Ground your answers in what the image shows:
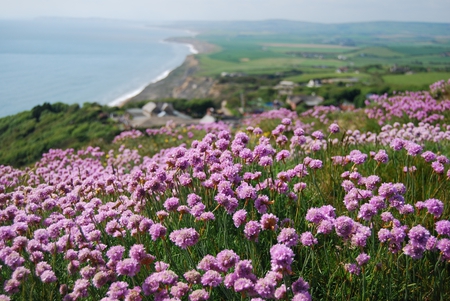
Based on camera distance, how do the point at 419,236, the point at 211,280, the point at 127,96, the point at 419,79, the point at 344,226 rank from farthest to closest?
the point at 419,79
the point at 127,96
the point at 344,226
the point at 419,236
the point at 211,280

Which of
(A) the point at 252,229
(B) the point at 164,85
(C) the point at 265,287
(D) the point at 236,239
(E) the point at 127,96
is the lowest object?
(E) the point at 127,96

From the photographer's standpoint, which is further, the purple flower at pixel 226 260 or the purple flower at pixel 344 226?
the purple flower at pixel 344 226

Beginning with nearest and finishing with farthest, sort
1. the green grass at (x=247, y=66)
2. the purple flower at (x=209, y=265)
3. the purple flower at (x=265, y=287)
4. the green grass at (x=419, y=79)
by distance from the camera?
the purple flower at (x=265, y=287) < the purple flower at (x=209, y=265) < the green grass at (x=419, y=79) < the green grass at (x=247, y=66)

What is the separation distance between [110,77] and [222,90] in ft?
109

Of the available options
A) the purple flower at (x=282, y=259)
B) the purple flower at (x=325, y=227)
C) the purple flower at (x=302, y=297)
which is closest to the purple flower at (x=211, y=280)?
the purple flower at (x=282, y=259)

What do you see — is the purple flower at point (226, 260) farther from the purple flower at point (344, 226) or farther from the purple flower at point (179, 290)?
the purple flower at point (344, 226)

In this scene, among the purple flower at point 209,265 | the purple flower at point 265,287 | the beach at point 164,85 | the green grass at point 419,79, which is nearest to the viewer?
the purple flower at point 265,287

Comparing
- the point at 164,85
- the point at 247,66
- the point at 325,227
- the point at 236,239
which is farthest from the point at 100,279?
the point at 247,66

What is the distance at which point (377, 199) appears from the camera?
326 centimetres

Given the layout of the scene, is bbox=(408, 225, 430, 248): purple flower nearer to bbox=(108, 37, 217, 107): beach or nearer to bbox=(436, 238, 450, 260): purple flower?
bbox=(436, 238, 450, 260): purple flower

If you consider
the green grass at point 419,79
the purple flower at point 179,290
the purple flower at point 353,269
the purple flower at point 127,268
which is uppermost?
the purple flower at point 127,268

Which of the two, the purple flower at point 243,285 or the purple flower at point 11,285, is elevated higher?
the purple flower at point 243,285

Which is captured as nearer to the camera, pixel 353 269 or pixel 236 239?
pixel 353 269

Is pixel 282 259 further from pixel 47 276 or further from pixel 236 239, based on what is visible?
pixel 47 276
